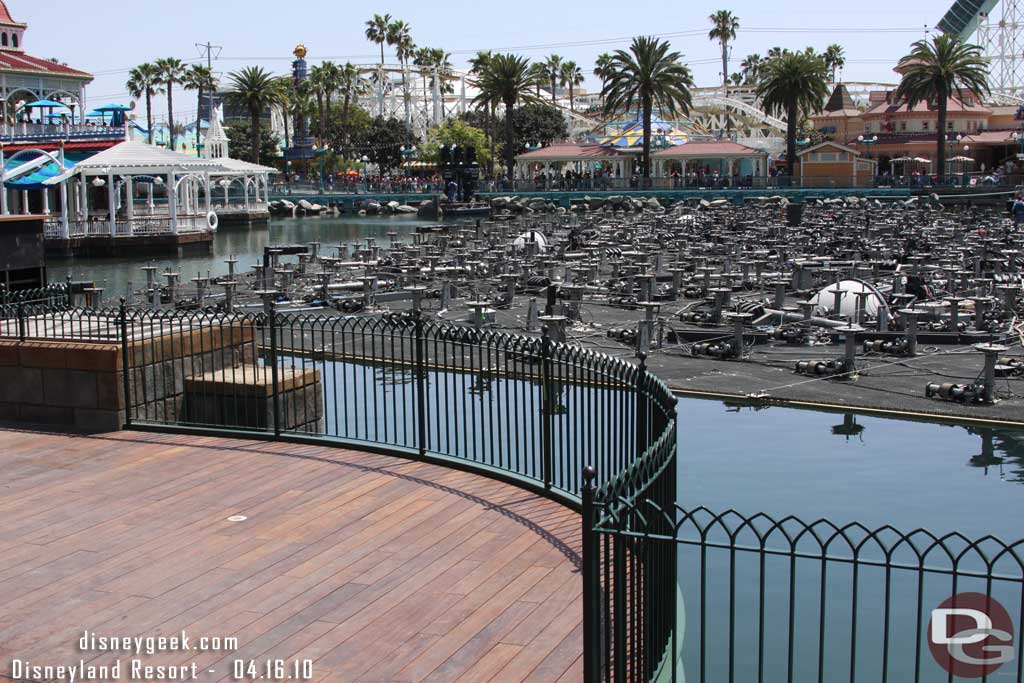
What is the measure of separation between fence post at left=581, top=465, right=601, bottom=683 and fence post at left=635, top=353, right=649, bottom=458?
295cm

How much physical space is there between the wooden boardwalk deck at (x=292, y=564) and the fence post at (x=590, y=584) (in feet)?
3.16

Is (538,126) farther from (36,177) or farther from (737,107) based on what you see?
(36,177)

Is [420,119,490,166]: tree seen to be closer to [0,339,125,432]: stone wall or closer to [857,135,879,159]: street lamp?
[857,135,879,159]: street lamp

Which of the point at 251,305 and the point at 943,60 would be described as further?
the point at 943,60

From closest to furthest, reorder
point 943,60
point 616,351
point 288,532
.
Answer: point 288,532 → point 616,351 → point 943,60

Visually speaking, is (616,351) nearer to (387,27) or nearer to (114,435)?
(114,435)

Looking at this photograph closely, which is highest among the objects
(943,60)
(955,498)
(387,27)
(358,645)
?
(387,27)

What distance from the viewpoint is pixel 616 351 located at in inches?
813

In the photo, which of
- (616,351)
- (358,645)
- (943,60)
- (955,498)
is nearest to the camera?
(358,645)

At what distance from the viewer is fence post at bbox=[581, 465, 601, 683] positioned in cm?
495

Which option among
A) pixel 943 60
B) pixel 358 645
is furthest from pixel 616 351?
pixel 943 60

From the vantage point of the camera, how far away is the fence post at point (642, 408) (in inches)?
314

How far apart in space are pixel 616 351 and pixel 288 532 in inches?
508
